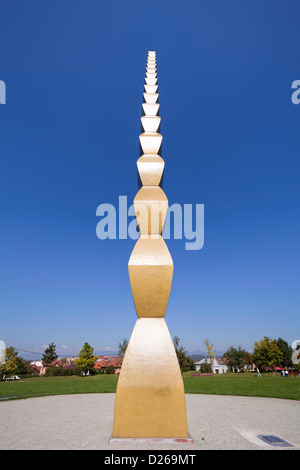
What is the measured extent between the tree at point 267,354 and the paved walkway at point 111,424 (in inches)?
1889

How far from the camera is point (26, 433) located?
312 inches

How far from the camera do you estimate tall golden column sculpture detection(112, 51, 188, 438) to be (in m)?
7.25

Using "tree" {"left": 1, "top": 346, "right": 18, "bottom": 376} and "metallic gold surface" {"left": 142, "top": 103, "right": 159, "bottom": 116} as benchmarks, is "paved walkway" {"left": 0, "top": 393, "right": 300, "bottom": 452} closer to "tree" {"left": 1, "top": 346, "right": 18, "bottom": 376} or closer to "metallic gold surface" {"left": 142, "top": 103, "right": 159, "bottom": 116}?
"metallic gold surface" {"left": 142, "top": 103, "right": 159, "bottom": 116}

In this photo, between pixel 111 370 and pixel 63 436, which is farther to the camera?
pixel 111 370

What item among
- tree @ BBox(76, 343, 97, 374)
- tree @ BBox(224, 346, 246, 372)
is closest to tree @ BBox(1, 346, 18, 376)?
tree @ BBox(76, 343, 97, 374)

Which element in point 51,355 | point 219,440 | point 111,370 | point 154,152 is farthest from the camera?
point 51,355

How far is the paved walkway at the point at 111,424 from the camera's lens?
265 inches

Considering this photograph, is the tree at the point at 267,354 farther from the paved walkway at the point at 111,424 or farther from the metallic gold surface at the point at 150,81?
the metallic gold surface at the point at 150,81

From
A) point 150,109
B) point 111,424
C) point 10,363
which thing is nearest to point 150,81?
point 150,109

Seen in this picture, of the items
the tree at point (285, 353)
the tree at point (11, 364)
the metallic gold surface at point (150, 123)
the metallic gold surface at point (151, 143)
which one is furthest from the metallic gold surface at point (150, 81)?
the tree at point (285, 353)
